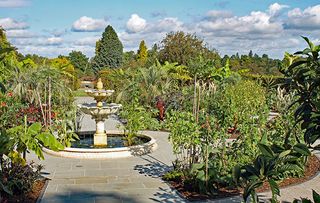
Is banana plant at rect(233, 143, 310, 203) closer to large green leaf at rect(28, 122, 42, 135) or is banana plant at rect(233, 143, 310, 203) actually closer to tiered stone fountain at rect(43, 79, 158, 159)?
large green leaf at rect(28, 122, 42, 135)

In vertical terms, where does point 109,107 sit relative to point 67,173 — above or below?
above

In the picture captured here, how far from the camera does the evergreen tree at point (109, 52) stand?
171 feet

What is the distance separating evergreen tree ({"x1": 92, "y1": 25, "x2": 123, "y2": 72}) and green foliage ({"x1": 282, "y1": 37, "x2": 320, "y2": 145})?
50.0 meters

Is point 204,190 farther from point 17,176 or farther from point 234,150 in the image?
point 17,176

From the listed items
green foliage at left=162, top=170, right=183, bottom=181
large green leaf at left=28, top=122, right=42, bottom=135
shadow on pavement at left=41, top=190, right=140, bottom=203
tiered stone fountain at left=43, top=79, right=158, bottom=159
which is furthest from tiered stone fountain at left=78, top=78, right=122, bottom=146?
large green leaf at left=28, top=122, right=42, bottom=135

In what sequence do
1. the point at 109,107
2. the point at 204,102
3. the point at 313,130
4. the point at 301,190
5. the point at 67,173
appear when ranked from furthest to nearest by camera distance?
the point at 204,102
the point at 109,107
the point at 67,173
the point at 301,190
the point at 313,130

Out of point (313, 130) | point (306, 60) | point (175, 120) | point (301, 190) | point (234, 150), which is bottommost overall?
point (301, 190)

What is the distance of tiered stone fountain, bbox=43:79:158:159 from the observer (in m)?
9.60

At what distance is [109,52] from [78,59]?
798cm

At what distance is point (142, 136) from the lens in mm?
11969

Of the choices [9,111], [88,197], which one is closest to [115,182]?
[88,197]

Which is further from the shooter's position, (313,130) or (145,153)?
(145,153)

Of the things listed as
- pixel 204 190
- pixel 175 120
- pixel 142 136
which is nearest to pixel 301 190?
pixel 204 190

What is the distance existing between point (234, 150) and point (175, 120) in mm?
1213
